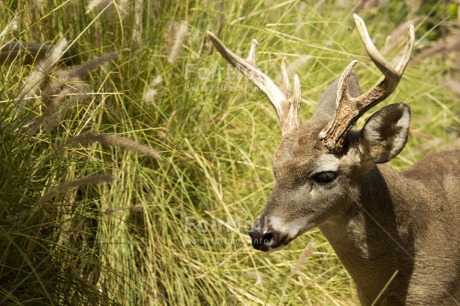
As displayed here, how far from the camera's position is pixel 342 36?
23.6ft

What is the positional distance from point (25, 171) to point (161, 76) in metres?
1.54

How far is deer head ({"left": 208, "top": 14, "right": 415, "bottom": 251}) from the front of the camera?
3.70 m

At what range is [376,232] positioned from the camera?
3902mm

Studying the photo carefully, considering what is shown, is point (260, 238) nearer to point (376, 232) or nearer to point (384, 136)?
point (376, 232)

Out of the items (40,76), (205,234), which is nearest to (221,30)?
(205,234)

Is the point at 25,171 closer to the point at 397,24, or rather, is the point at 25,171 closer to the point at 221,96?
the point at 221,96

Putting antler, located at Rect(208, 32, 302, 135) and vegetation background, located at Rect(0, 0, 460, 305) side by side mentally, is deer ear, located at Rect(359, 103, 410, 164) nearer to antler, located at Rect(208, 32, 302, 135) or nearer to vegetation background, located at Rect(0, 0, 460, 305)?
antler, located at Rect(208, 32, 302, 135)

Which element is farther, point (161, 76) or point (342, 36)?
point (342, 36)

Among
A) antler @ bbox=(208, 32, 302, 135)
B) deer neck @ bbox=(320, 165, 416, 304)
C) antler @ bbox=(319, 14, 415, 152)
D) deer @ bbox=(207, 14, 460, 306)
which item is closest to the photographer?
antler @ bbox=(319, 14, 415, 152)

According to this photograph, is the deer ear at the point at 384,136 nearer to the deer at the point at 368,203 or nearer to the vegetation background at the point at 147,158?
the deer at the point at 368,203

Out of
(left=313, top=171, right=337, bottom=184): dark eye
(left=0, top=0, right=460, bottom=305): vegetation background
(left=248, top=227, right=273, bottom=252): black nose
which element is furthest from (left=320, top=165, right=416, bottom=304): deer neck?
(left=248, top=227, right=273, bottom=252): black nose

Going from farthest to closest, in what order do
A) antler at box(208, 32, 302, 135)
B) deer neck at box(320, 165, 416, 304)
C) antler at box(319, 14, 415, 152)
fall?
antler at box(208, 32, 302, 135) → deer neck at box(320, 165, 416, 304) → antler at box(319, 14, 415, 152)

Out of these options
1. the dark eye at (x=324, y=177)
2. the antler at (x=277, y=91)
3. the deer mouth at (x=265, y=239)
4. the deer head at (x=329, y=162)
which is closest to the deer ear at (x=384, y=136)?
the deer head at (x=329, y=162)

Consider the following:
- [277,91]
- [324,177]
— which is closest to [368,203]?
[324,177]
